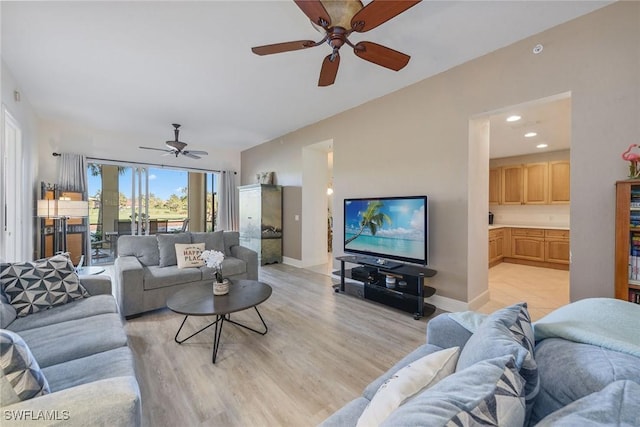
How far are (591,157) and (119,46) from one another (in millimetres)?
4472

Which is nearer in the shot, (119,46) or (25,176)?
(119,46)

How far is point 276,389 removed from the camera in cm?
185

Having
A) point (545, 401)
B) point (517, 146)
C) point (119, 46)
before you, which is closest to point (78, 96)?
point (119, 46)

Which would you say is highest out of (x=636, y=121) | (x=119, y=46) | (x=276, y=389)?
(x=119, y=46)

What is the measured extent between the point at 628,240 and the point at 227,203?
7.11 metres

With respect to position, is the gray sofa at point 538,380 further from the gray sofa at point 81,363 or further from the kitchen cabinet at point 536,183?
the kitchen cabinet at point 536,183

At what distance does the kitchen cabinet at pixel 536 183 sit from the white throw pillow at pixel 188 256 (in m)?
6.70

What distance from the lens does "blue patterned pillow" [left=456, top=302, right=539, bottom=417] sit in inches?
30.5

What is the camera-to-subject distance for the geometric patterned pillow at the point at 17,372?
2.94 ft

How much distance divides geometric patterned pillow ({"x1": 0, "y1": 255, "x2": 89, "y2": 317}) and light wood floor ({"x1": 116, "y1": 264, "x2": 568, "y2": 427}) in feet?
2.28

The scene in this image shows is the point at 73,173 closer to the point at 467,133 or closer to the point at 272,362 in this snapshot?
the point at 272,362

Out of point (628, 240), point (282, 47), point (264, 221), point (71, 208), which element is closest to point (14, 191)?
point (71, 208)

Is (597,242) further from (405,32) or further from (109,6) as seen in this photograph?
(109,6)

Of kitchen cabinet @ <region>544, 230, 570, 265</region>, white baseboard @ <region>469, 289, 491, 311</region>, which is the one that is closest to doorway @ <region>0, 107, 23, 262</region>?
white baseboard @ <region>469, 289, 491, 311</region>
